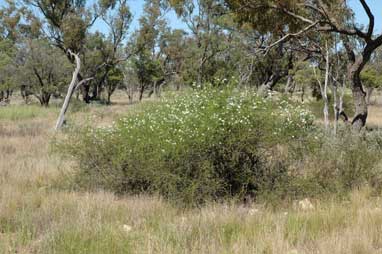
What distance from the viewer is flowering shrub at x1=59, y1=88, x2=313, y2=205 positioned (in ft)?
20.9

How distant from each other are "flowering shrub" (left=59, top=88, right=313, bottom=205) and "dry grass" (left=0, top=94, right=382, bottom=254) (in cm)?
44

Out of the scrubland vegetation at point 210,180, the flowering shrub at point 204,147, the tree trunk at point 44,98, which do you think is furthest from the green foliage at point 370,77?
the flowering shrub at point 204,147

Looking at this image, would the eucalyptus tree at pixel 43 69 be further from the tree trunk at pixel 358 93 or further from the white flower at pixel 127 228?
the white flower at pixel 127 228

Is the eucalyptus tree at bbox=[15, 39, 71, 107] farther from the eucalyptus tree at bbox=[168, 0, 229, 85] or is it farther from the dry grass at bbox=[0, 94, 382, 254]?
the dry grass at bbox=[0, 94, 382, 254]

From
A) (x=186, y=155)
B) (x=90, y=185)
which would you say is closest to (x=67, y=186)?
(x=90, y=185)

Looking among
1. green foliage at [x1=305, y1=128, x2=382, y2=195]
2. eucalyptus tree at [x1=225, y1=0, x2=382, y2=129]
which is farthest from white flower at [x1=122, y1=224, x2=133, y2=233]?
eucalyptus tree at [x1=225, y1=0, x2=382, y2=129]

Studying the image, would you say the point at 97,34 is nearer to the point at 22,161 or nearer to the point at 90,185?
the point at 22,161

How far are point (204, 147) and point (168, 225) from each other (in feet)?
5.38

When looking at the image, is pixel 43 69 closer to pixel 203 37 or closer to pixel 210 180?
pixel 203 37

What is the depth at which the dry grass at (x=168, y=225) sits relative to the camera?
437 cm

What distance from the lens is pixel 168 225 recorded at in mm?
5094

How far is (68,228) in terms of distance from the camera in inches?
193

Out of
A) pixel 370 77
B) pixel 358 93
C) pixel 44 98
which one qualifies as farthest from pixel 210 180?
A: pixel 44 98

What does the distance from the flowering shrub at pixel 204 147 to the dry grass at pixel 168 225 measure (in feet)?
1.46
